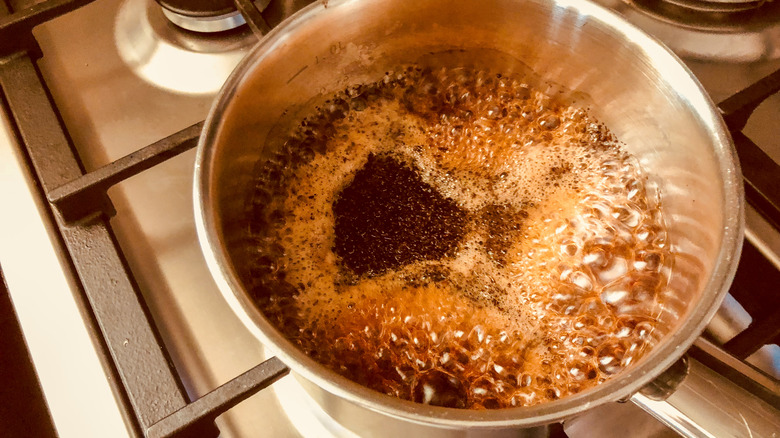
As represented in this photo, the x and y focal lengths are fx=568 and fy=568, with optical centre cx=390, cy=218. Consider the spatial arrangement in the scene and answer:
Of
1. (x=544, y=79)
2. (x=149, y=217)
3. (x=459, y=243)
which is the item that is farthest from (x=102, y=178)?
(x=544, y=79)

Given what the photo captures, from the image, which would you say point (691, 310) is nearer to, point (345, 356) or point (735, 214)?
point (735, 214)

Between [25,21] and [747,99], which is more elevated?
[25,21]

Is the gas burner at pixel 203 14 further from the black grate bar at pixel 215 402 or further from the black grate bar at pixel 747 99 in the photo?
the black grate bar at pixel 747 99

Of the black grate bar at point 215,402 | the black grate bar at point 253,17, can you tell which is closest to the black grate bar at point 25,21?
the black grate bar at point 253,17

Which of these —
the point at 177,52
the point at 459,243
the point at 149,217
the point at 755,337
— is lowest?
the point at 755,337

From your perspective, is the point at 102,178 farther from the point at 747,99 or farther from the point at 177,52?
the point at 747,99

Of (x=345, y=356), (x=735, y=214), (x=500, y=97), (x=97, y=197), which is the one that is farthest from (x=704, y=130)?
(x=97, y=197)
